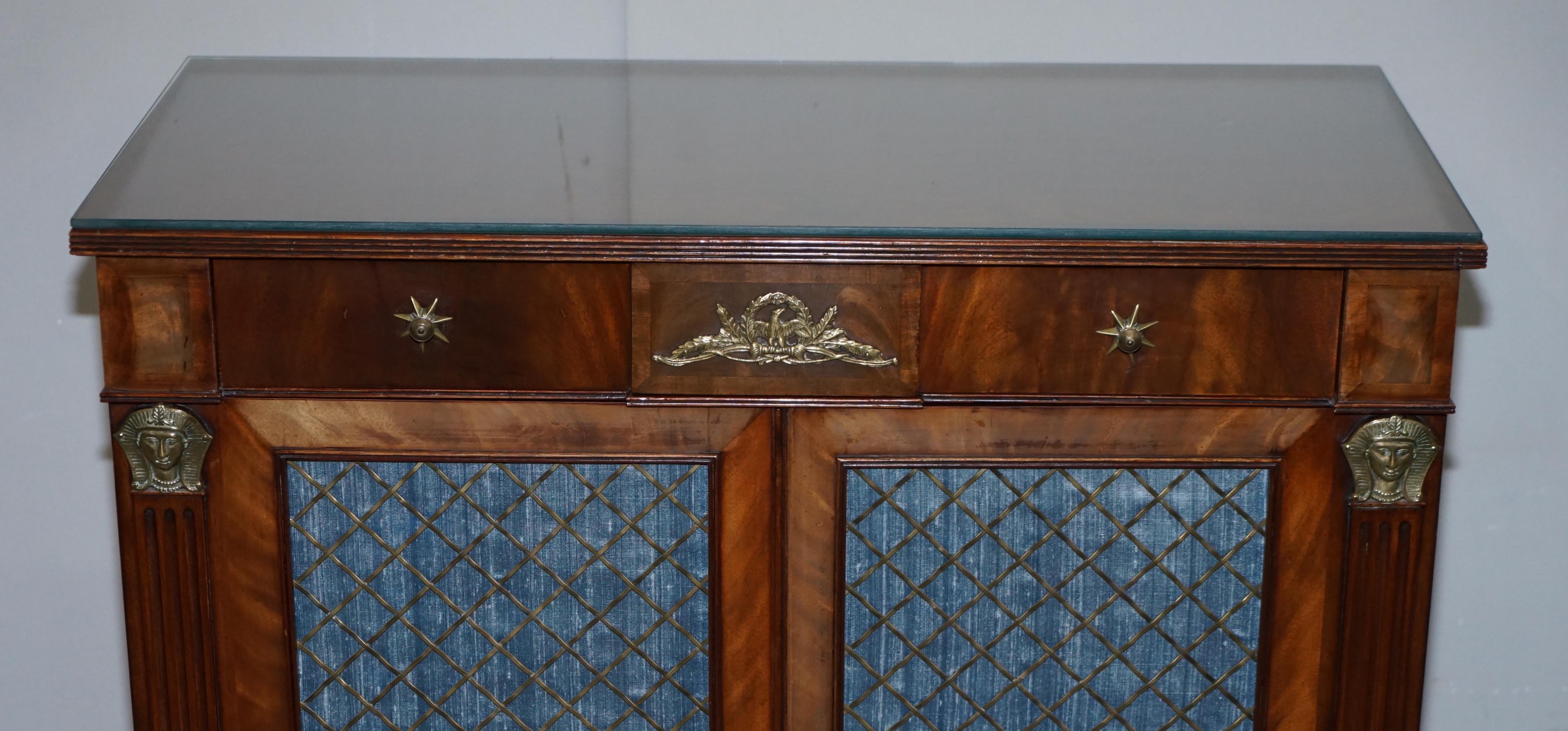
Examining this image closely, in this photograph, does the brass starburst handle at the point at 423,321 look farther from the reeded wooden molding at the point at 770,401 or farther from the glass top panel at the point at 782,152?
the reeded wooden molding at the point at 770,401

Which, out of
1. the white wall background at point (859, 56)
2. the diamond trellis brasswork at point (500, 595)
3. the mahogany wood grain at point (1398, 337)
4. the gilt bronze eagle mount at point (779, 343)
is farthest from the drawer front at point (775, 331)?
the white wall background at point (859, 56)

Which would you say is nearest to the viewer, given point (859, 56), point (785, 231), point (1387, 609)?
point (785, 231)

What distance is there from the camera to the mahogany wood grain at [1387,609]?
1.32 metres

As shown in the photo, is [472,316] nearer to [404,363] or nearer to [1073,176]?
[404,363]

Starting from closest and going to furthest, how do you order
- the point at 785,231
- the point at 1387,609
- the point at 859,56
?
the point at 785,231 → the point at 1387,609 → the point at 859,56

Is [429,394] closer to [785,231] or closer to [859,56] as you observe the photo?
[785,231]

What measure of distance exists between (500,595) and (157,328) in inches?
15.5

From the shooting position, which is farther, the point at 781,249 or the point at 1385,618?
the point at 1385,618

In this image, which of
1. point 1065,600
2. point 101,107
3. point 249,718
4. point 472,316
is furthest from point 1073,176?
point 101,107

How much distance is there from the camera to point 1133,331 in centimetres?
126

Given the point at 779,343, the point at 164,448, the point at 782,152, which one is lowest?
the point at 164,448

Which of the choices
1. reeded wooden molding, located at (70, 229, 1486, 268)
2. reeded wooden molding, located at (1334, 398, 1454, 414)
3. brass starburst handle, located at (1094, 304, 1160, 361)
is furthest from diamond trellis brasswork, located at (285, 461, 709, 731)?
reeded wooden molding, located at (1334, 398, 1454, 414)

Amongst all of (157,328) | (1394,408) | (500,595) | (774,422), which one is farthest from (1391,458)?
(157,328)

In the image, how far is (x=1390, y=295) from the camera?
48.9 inches
